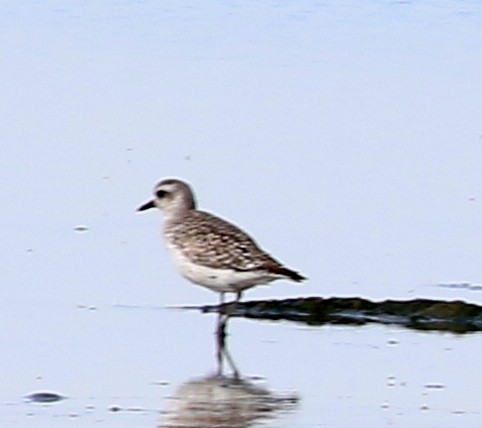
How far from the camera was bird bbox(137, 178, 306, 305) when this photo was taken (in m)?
9.87

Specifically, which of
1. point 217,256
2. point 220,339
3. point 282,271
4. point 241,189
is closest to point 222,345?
point 220,339

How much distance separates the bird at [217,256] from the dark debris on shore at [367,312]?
0.59 feet

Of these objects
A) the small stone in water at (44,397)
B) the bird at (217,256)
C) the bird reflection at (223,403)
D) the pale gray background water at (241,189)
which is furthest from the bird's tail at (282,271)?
the small stone in water at (44,397)

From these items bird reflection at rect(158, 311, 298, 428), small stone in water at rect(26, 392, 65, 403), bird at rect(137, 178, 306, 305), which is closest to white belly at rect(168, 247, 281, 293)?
bird at rect(137, 178, 306, 305)

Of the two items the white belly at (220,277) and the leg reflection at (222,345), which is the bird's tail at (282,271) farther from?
the leg reflection at (222,345)

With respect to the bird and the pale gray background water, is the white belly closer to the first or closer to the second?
the bird

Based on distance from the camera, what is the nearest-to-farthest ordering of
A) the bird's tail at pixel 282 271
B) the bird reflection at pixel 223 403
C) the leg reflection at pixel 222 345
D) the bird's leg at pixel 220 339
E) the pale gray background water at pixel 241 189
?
the bird reflection at pixel 223 403 < the pale gray background water at pixel 241 189 < the leg reflection at pixel 222 345 < the bird's leg at pixel 220 339 < the bird's tail at pixel 282 271

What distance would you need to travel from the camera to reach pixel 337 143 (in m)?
14.5

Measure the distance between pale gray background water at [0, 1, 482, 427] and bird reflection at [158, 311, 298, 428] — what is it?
2.9 inches

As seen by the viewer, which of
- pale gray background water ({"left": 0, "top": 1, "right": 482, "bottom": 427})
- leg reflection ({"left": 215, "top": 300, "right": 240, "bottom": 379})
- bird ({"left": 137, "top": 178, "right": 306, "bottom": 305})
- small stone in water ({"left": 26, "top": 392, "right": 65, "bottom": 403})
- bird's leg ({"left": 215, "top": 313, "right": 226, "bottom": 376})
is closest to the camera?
small stone in water ({"left": 26, "top": 392, "right": 65, "bottom": 403})

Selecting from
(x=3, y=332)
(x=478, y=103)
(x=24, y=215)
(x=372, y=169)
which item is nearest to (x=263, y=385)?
(x=3, y=332)

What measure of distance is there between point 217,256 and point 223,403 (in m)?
1.58

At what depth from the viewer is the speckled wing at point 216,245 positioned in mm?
9906

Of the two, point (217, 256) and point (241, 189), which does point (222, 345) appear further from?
point (241, 189)
